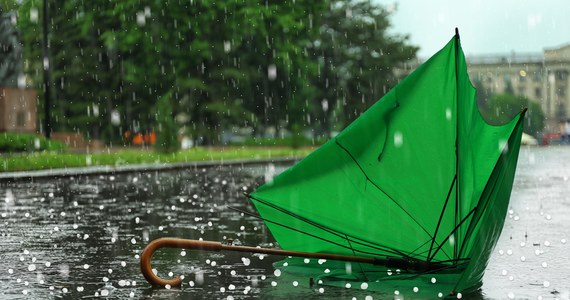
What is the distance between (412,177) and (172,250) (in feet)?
11.8

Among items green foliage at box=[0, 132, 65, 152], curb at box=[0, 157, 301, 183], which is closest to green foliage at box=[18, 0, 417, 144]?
curb at box=[0, 157, 301, 183]

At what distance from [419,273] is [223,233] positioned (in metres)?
4.99

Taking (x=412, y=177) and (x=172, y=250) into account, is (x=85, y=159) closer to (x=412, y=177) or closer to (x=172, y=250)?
(x=172, y=250)

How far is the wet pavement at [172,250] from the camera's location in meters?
7.18

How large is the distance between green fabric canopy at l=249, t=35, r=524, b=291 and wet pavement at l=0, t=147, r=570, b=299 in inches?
17.1

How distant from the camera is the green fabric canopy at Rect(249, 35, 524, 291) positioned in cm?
693

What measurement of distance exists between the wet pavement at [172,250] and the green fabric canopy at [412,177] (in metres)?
0.43

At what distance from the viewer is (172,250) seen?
9.88 metres

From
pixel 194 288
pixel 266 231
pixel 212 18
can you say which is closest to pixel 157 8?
pixel 212 18

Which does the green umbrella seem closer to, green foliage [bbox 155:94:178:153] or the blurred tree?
green foliage [bbox 155:94:178:153]

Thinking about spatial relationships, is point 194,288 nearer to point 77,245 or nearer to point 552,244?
point 77,245

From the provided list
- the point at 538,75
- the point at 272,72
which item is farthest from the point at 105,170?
the point at 538,75

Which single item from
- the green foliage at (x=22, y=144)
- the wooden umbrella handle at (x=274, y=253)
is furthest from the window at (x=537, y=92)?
the wooden umbrella handle at (x=274, y=253)

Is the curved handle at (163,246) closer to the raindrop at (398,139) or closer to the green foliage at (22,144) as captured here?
the raindrop at (398,139)
